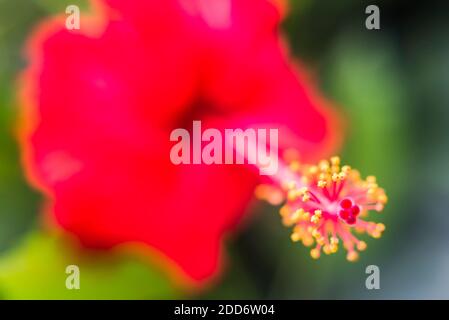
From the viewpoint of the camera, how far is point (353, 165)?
0.94 metres

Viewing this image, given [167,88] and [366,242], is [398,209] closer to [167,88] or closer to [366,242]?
[366,242]

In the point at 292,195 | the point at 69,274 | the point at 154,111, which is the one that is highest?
the point at 154,111

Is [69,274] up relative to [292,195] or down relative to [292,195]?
down

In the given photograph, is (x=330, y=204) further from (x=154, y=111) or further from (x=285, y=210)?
(x=154, y=111)

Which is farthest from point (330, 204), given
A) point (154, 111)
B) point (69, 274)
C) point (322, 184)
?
point (69, 274)

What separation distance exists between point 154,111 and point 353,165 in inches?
12.8

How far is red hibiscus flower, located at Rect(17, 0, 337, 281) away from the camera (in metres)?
0.89

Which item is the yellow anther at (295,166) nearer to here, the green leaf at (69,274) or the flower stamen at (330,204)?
the flower stamen at (330,204)

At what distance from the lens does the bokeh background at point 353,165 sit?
0.93m

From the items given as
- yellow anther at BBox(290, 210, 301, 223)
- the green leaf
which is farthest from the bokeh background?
yellow anther at BBox(290, 210, 301, 223)

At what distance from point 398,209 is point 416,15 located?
321 mm
